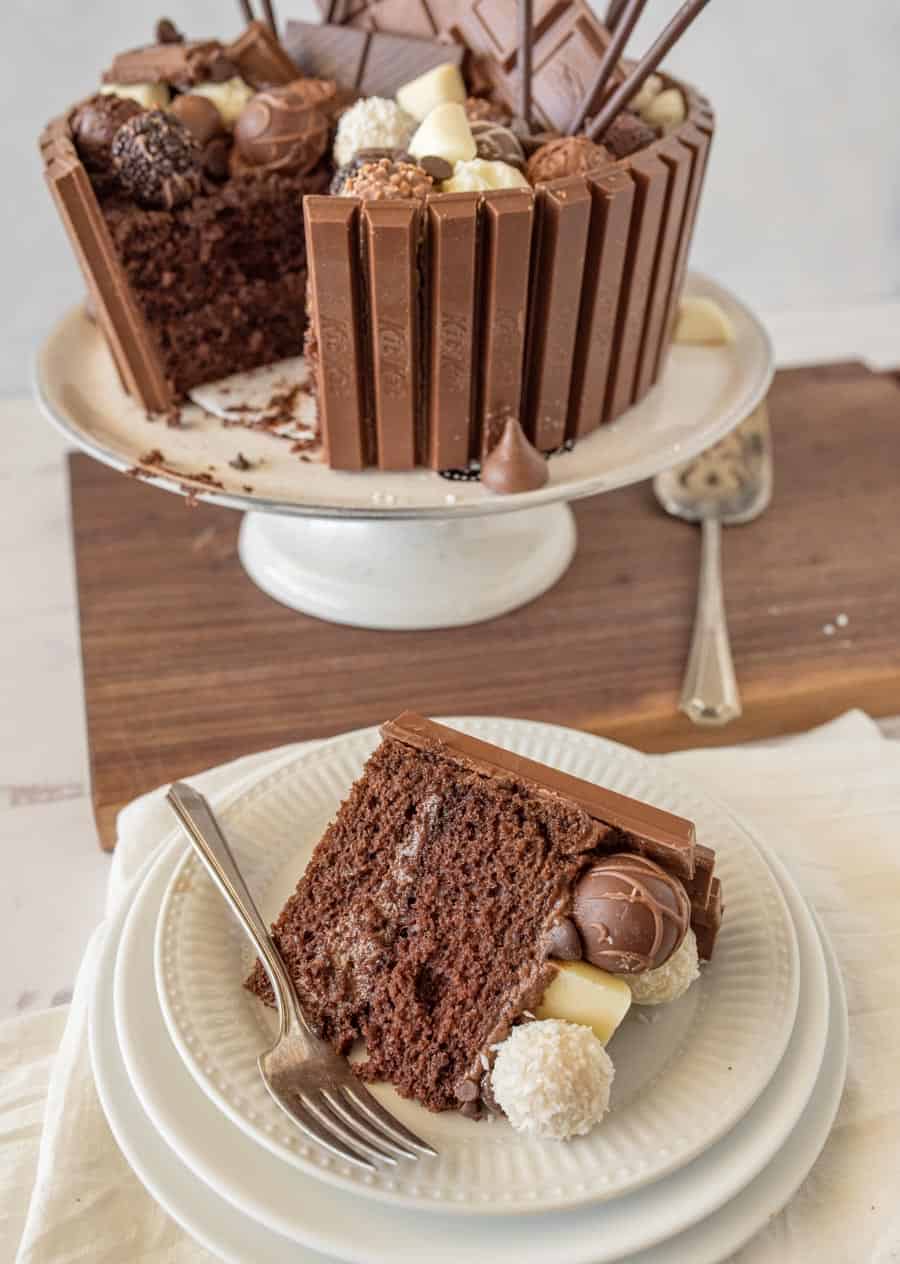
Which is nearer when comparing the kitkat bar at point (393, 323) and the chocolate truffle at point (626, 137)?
the kitkat bar at point (393, 323)

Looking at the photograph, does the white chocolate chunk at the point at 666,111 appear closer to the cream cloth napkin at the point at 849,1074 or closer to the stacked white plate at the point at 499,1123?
the cream cloth napkin at the point at 849,1074

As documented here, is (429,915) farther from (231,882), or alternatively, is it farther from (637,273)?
(637,273)

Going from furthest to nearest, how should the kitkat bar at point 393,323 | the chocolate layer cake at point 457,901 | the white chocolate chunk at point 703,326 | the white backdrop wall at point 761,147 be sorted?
the white backdrop wall at point 761,147 < the white chocolate chunk at point 703,326 < the kitkat bar at point 393,323 < the chocolate layer cake at point 457,901

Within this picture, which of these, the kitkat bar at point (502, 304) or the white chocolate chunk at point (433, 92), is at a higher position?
the white chocolate chunk at point (433, 92)

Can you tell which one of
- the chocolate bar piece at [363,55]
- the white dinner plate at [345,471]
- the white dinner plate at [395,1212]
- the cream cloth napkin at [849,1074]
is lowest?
the cream cloth napkin at [849,1074]

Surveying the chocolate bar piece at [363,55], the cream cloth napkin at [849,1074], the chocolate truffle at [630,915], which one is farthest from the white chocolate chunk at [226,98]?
the chocolate truffle at [630,915]

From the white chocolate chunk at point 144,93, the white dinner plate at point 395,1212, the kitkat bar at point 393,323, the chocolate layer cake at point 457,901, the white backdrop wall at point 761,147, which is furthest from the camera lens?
the white backdrop wall at point 761,147
